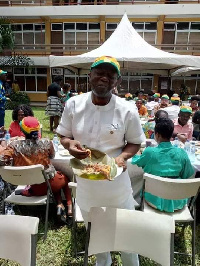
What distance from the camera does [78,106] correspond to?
1616 millimetres

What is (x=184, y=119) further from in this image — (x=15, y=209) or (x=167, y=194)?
(x=15, y=209)

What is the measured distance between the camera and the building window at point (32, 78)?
59.7ft

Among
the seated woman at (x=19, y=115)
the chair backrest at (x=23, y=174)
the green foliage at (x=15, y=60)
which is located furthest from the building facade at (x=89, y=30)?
the chair backrest at (x=23, y=174)

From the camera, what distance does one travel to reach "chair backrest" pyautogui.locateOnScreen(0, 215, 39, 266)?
1396mm

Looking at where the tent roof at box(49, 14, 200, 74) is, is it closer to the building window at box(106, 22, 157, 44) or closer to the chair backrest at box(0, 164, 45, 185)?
the chair backrest at box(0, 164, 45, 185)

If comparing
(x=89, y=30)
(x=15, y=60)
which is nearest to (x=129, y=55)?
(x=15, y=60)

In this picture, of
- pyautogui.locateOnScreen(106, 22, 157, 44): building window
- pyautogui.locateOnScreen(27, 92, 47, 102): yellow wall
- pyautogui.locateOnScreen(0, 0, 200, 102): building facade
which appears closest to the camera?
pyautogui.locateOnScreen(0, 0, 200, 102): building facade

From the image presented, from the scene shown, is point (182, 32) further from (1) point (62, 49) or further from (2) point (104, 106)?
(2) point (104, 106)

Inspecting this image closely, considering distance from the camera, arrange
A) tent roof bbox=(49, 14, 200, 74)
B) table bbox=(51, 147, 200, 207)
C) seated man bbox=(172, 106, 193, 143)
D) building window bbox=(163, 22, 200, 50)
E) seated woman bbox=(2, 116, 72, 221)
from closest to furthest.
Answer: seated woman bbox=(2, 116, 72, 221) → table bbox=(51, 147, 200, 207) → seated man bbox=(172, 106, 193, 143) → tent roof bbox=(49, 14, 200, 74) → building window bbox=(163, 22, 200, 50)

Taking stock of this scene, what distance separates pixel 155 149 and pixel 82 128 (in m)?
1.17

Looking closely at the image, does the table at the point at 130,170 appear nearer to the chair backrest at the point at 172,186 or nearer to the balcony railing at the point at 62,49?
the chair backrest at the point at 172,186

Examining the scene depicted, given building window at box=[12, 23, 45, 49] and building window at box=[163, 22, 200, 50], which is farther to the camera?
building window at box=[12, 23, 45, 49]

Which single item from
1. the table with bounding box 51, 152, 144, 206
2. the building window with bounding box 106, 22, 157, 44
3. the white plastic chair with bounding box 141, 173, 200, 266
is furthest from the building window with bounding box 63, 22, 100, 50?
the white plastic chair with bounding box 141, 173, 200, 266

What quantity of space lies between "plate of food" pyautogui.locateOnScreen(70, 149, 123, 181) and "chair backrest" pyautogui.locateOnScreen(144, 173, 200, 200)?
808mm
